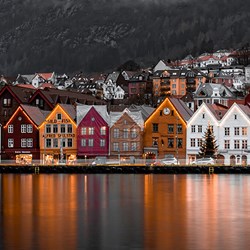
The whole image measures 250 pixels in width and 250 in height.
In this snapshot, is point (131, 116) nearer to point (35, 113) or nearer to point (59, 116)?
point (59, 116)

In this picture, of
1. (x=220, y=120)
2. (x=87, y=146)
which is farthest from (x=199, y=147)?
(x=87, y=146)

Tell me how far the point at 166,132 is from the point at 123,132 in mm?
6498

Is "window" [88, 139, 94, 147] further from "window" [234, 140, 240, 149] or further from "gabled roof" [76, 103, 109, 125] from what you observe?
"window" [234, 140, 240, 149]

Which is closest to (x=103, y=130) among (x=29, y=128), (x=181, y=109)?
(x=29, y=128)

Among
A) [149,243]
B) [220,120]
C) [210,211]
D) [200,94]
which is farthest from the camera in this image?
[200,94]

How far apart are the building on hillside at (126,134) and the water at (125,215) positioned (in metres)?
29.6

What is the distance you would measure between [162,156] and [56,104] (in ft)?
67.8

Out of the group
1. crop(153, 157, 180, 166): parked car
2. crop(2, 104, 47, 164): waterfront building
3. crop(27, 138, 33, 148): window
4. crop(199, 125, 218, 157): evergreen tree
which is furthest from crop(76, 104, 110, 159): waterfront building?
crop(199, 125, 218, 157): evergreen tree

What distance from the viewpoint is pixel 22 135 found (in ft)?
346

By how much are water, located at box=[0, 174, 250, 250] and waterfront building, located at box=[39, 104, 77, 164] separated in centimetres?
A: 3276

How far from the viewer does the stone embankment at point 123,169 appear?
288ft

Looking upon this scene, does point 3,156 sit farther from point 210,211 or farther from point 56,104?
point 210,211

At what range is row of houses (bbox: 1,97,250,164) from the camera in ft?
321

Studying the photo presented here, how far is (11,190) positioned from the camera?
2475 inches
